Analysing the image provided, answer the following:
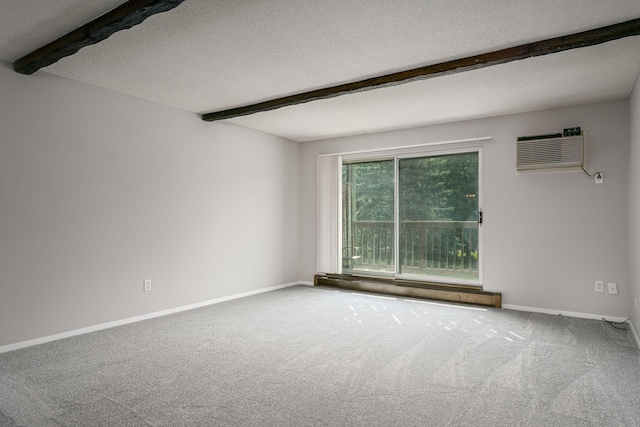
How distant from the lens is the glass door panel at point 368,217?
565 cm

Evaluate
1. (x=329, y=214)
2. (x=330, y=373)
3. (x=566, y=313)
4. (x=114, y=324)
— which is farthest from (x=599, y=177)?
(x=114, y=324)

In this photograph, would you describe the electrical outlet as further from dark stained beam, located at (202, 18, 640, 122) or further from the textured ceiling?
dark stained beam, located at (202, 18, 640, 122)

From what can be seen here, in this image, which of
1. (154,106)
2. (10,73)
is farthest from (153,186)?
(10,73)

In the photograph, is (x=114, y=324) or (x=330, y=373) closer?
(x=330, y=373)

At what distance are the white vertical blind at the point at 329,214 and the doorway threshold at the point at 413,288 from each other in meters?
0.18

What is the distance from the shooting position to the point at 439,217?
519 cm

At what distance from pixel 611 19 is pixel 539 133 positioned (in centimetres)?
216

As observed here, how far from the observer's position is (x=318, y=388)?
2461 mm

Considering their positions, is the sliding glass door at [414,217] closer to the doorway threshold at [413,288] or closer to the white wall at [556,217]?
the doorway threshold at [413,288]

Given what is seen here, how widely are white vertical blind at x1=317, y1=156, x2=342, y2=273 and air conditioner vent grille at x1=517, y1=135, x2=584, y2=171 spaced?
2504mm

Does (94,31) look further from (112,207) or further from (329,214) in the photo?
(329,214)

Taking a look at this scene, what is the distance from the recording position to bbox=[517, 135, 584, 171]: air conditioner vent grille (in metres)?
4.10

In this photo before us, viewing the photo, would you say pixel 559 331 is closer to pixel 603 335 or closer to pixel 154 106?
pixel 603 335

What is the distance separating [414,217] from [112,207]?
3.69m
